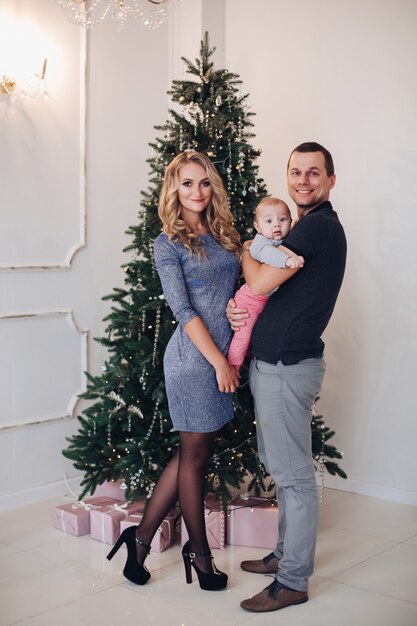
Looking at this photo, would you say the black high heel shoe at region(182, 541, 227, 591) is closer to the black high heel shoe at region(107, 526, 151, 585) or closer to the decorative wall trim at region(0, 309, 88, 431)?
the black high heel shoe at region(107, 526, 151, 585)

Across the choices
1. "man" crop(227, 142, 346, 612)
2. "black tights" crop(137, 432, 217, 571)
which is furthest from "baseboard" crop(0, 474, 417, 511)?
"man" crop(227, 142, 346, 612)

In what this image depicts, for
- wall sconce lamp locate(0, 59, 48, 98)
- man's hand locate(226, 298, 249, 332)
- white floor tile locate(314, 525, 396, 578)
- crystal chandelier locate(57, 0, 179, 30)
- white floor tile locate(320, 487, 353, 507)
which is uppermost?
crystal chandelier locate(57, 0, 179, 30)

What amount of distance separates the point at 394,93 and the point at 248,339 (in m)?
1.83

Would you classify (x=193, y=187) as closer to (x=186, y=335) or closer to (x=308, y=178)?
(x=308, y=178)

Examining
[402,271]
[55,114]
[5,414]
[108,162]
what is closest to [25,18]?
[55,114]

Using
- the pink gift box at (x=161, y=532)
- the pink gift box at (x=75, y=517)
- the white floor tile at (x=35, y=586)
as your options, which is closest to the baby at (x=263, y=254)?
the pink gift box at (x=161, y=532)

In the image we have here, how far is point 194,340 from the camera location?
2.75 metres

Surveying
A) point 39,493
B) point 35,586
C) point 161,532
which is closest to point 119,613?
point 35,586

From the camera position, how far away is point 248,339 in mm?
2795

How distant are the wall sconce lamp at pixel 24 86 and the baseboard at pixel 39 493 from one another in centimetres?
197

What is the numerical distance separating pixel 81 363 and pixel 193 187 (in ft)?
5.47

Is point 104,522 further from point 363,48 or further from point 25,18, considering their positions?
point 363,48

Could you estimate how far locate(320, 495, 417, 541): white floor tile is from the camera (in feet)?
11.7

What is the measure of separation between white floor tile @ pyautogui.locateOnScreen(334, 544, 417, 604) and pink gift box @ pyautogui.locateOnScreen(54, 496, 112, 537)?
1.17 metres
